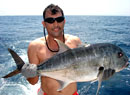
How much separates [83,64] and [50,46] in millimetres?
1208

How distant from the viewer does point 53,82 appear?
3.21 m

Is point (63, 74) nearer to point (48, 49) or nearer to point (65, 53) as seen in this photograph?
point (65, 53)

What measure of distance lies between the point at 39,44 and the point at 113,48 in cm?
160

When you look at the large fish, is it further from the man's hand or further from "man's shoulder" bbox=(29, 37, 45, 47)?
"man's shoulder" bbox=(29, 37, 45, 47)

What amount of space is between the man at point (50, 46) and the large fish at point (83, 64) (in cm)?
68

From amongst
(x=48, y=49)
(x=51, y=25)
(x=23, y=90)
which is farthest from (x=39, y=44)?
(x=23, y=90)

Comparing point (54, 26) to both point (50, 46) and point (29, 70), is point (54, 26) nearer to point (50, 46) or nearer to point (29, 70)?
point (50, 46)

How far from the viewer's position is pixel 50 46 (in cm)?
335

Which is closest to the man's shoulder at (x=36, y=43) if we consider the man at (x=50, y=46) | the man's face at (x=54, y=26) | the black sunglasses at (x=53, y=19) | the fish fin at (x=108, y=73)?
the man at (x=50, y=46)

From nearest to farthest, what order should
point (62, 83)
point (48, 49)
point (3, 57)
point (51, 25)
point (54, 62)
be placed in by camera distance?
point (54, 62), point (62, 83), point (51, 25), point (48, 49), point (3, 57)

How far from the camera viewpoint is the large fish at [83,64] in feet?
7.77

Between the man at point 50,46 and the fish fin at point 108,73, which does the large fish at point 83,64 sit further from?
the man at point 50,46

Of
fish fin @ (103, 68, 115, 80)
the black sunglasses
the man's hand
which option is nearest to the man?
the black sunglasses

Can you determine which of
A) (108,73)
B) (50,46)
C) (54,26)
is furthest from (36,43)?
(108,73)
